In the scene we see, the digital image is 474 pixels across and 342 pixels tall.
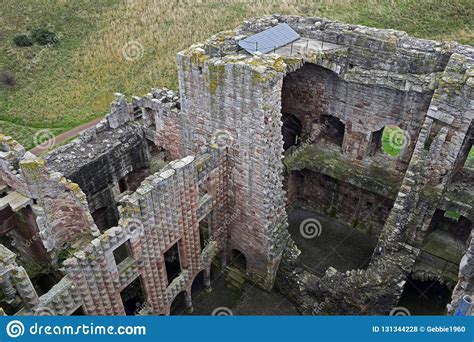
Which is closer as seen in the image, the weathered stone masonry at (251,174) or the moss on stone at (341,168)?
the weathered stone masonry at (251,174)

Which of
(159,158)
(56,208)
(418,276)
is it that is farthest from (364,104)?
(56,208)

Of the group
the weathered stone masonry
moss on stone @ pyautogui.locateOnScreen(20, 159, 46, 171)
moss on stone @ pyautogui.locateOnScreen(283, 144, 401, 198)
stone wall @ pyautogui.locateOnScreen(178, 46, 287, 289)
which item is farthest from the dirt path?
moss on stone @ pyautogui.locateOnScreen(283, 144, 401, 198)

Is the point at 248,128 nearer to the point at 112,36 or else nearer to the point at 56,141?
the point at 56,141

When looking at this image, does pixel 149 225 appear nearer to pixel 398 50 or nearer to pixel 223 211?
pixel 223 211

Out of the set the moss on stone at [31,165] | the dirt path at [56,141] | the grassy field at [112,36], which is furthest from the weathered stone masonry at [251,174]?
the grassy field at [112,36]

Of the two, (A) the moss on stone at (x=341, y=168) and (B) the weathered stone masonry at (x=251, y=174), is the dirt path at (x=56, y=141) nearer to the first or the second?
(B) the weathered stone masonry at (x=251, y=174)

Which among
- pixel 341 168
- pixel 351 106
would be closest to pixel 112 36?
pixel 351 106
